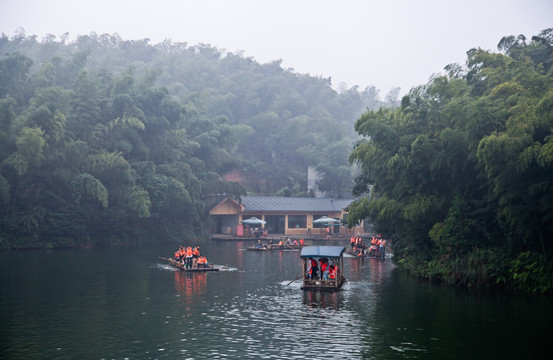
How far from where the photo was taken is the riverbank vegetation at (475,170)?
27.4 meters

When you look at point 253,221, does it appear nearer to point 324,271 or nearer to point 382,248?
point 382,248

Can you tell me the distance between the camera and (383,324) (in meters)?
22.8

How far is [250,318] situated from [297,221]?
172ft

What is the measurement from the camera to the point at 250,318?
2384 centimetres

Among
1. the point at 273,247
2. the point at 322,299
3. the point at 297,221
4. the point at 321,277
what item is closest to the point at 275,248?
the point at 273,247

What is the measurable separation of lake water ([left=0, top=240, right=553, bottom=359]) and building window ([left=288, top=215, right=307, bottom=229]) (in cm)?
3756

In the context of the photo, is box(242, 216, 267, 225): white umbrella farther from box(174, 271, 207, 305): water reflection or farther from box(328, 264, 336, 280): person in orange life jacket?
box(328, 264, 336, 280): person in orange life jacket

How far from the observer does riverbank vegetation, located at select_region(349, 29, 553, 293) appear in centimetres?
2744

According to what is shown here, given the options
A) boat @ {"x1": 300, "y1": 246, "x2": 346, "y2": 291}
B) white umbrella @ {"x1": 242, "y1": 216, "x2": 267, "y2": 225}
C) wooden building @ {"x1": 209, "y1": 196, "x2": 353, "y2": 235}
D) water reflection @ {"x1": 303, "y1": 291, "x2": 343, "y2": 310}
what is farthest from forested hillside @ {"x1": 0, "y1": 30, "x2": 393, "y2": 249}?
water reflection @ {"x1": 303, "y1": 291, "x2": 343, "y2": 310}

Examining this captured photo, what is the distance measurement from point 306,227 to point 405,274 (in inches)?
1542

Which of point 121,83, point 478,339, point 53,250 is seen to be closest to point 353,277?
point 478,339

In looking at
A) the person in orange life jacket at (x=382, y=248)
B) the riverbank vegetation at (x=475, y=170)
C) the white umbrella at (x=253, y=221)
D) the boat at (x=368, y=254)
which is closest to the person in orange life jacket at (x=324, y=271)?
the riverbank vegetation at (x=475, y=170)

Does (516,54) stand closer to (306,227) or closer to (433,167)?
(433,167)

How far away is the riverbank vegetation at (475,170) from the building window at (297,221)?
119 ft
